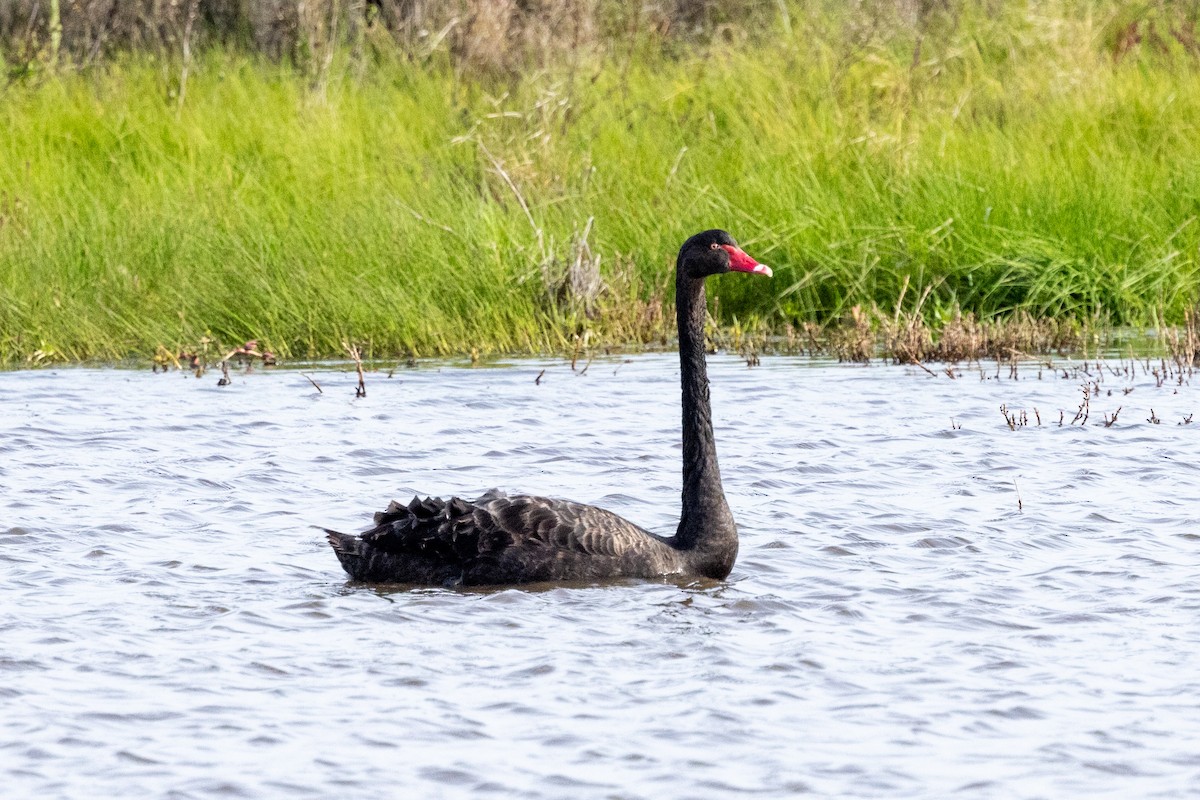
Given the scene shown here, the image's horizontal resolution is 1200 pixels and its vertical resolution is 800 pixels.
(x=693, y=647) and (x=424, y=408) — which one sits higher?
(x=424, y=408)

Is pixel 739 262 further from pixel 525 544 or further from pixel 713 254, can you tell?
pixel 525 544

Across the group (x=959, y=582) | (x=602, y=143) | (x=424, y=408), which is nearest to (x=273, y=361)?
(x=424, y=408)

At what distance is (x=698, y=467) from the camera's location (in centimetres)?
650

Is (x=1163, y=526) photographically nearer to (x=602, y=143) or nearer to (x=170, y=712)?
(x=170, y=712)

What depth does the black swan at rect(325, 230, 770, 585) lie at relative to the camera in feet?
20.1

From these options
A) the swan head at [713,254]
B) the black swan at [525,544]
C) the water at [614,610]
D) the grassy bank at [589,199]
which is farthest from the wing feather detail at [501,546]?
the grassy bank at [589,199]

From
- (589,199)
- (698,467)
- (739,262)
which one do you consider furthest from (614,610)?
(589,199)

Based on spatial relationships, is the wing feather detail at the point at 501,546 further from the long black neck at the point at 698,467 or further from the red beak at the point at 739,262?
the red beak at the point at 739,262

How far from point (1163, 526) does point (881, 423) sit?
2.35 m

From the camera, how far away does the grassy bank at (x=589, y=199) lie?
11164mm

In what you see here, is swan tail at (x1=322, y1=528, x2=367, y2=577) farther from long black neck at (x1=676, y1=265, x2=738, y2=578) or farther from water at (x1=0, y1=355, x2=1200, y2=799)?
long black neck at (x1=676, y1=265, x2=738, y2=578)

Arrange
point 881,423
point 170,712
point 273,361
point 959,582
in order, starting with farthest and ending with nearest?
point 273,361 → point 881,423 → point 959,582 → point 170,712

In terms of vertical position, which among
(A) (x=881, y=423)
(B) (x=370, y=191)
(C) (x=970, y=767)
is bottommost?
(C) (x=970, y=767)

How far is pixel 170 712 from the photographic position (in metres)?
4.61
